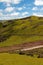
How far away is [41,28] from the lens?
13338 cm

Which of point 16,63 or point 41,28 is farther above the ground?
point 16,63

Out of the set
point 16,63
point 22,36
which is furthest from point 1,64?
point 22,36

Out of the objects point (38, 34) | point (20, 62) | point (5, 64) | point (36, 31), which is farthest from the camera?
point (36, 31)

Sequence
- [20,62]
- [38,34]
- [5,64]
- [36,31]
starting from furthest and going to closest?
[36,31], [38,34], [20,62], [5,64]

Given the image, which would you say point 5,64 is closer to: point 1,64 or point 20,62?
point 1,64

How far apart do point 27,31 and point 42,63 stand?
9676cm

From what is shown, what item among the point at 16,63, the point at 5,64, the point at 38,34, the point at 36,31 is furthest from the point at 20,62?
the point at 36,31

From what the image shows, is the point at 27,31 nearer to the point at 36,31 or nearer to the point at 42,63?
the point at 36,31

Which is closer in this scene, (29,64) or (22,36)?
(29,64)

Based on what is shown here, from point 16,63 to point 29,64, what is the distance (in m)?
2.75

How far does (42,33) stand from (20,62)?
82.8 metres

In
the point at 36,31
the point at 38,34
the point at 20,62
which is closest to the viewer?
the point at 20,62

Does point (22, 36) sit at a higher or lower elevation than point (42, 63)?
lower

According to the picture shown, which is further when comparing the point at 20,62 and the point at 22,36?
the point at 22,36
